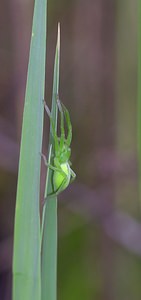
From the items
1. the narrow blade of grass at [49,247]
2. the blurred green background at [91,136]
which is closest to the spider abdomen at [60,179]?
the narrow blade of grass at [49,247]

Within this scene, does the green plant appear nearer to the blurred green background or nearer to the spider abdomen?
the spider abdomen

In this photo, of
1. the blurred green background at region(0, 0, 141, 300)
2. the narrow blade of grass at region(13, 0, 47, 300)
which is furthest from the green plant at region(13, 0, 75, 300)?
the blurred green background at region(0, 0, 141, 300)

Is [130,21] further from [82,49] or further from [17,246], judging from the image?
[17,246]

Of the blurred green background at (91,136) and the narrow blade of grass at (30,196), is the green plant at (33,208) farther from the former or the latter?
the blurred green background at (91,136)

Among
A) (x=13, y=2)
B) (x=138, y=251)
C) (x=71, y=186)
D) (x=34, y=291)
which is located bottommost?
(x=34, y=291)

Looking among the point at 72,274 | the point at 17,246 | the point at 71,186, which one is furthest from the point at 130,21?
the point at 17,246

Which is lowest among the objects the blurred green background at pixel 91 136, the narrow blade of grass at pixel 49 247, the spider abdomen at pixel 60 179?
the narrow blade of grass at pixel 49 247
